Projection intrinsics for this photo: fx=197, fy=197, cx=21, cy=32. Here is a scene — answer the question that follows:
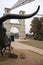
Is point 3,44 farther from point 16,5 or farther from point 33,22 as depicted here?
point 33,22

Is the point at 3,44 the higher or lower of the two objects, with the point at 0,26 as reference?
lower

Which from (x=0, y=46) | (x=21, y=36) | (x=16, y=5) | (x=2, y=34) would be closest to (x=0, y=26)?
(x=2, y=34)

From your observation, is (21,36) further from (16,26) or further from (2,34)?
(2,34)

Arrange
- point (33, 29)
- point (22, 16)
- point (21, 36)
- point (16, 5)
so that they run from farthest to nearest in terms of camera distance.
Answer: point (21, 36)
point (33, 29)
point (16, 5)
point (22, 16)

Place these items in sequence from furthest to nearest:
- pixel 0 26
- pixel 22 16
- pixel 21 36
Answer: pixel 21 36
pixel 0 26
pixel 22 16

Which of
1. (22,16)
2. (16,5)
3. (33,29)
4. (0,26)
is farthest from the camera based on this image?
(33,29)

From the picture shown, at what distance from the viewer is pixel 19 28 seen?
6712cm

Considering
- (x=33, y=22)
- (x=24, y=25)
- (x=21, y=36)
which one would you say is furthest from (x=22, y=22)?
(x=33, y=22)

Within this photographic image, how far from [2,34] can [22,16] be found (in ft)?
4.20

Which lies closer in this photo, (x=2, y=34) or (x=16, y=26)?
(x=2, y=34)

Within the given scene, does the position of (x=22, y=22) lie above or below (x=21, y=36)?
above

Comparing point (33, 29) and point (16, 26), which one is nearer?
point (33, 29)

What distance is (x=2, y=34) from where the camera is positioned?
7777 mm

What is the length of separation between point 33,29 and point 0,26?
4513cm
